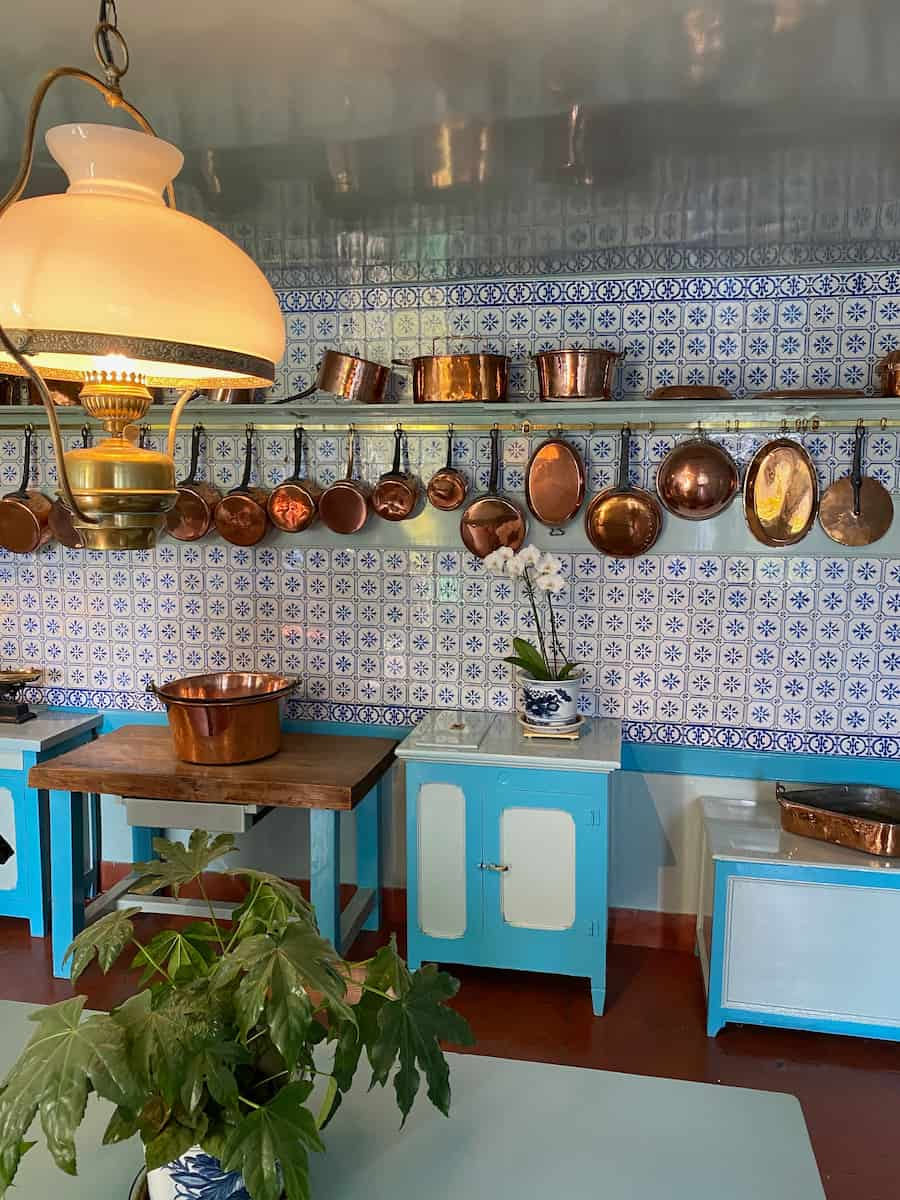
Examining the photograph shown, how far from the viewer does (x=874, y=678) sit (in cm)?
302

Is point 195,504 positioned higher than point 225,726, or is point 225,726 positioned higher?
point 195,504

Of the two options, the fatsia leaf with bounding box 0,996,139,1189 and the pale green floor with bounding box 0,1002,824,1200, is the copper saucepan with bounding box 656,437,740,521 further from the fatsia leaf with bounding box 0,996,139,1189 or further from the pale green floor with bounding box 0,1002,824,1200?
the fatsia leaf with bounding box 0,996,139,1189

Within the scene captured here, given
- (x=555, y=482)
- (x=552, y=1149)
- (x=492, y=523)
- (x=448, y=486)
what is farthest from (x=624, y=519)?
(x=552, y=1149)

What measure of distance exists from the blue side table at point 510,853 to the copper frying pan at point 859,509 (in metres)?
1.02

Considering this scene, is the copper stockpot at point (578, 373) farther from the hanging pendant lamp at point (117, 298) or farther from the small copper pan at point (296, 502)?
the hanging pendant lamp at point (117, 298)

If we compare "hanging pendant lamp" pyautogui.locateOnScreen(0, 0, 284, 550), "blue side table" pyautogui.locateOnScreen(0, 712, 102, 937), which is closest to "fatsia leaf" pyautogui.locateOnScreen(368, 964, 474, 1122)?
"hanging pendant lamp" pyautogui.locateOnScreen(0, 0, 284, 550)

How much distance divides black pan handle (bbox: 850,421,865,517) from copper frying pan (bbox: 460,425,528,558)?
1049 mm

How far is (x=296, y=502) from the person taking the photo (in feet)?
10.7

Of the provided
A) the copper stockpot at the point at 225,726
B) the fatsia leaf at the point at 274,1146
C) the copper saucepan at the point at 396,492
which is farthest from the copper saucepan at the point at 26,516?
the fatsia leaf at the point at 274,1146

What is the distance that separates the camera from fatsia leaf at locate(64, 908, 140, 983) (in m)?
0.99

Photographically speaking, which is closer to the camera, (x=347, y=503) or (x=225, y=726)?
(x=225, y=726)

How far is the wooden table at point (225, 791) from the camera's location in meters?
2.80

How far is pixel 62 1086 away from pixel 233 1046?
6.3 inches

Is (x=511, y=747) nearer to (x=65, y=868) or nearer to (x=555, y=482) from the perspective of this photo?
(x=555, y=482)
